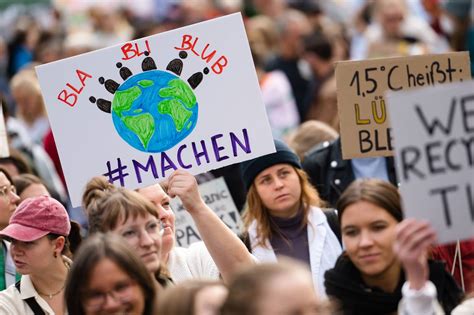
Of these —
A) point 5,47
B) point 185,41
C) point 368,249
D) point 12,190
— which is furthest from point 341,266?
point 5,47

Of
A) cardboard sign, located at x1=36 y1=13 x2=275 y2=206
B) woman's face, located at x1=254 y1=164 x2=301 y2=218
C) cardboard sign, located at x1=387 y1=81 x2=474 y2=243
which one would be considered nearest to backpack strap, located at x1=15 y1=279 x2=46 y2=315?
cardboard sign, located at x1=36 y1=13 x2=275 y2=206

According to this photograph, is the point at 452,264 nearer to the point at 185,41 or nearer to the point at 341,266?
the point at 341,266

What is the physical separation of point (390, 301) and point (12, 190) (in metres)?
3.00

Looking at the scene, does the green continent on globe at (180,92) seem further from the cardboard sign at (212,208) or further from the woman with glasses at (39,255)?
the cardboard sign at (212,208)

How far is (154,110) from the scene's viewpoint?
316 inches

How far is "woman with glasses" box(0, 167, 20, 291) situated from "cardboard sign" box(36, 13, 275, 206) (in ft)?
2.16

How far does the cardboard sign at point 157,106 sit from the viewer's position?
310 inches

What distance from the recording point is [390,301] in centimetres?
640

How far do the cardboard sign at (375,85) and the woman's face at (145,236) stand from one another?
1.76m

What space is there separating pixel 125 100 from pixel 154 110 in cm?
17

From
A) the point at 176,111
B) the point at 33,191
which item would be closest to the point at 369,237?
the point at 176,111

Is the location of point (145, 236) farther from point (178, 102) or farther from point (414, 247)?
point (414, 247)

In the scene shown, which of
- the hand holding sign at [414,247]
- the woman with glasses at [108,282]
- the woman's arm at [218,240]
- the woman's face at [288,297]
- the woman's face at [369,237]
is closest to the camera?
the woman's face at [288,297]

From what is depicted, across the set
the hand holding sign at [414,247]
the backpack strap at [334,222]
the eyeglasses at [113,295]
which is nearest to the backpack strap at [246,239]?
the backpack strap at [334,222]
